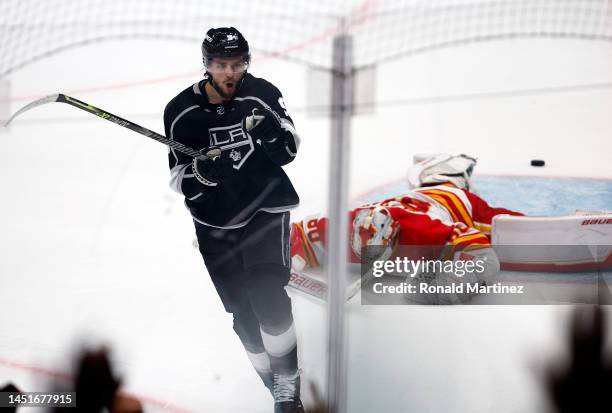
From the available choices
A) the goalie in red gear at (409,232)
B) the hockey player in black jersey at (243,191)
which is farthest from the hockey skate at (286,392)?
the goalie in red gear at (409,232)

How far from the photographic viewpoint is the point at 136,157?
1875 millimetres

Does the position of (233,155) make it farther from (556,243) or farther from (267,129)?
(556,243)

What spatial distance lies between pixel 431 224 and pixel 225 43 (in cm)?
73

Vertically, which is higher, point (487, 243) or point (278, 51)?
point (278, 51)

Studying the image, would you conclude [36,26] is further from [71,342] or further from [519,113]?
[519,113]

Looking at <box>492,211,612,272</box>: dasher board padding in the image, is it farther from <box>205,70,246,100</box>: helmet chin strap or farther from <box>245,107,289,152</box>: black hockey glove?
<box>205,70,246,100</box>: helmet chin strap

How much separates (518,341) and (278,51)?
981 millimetres

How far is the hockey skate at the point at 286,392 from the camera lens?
6.40 feet

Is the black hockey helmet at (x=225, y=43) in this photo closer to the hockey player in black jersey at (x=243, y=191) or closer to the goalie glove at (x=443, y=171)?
the hockey player in black jersey at (x=243, y=191)

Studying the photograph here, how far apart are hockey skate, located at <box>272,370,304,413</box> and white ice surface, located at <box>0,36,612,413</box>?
4cm

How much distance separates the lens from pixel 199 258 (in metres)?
1.91

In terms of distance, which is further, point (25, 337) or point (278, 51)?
point (25, 337)

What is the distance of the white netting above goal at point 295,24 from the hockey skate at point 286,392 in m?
0.80

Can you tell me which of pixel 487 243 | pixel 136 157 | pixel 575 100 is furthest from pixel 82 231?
pixel 575 100
